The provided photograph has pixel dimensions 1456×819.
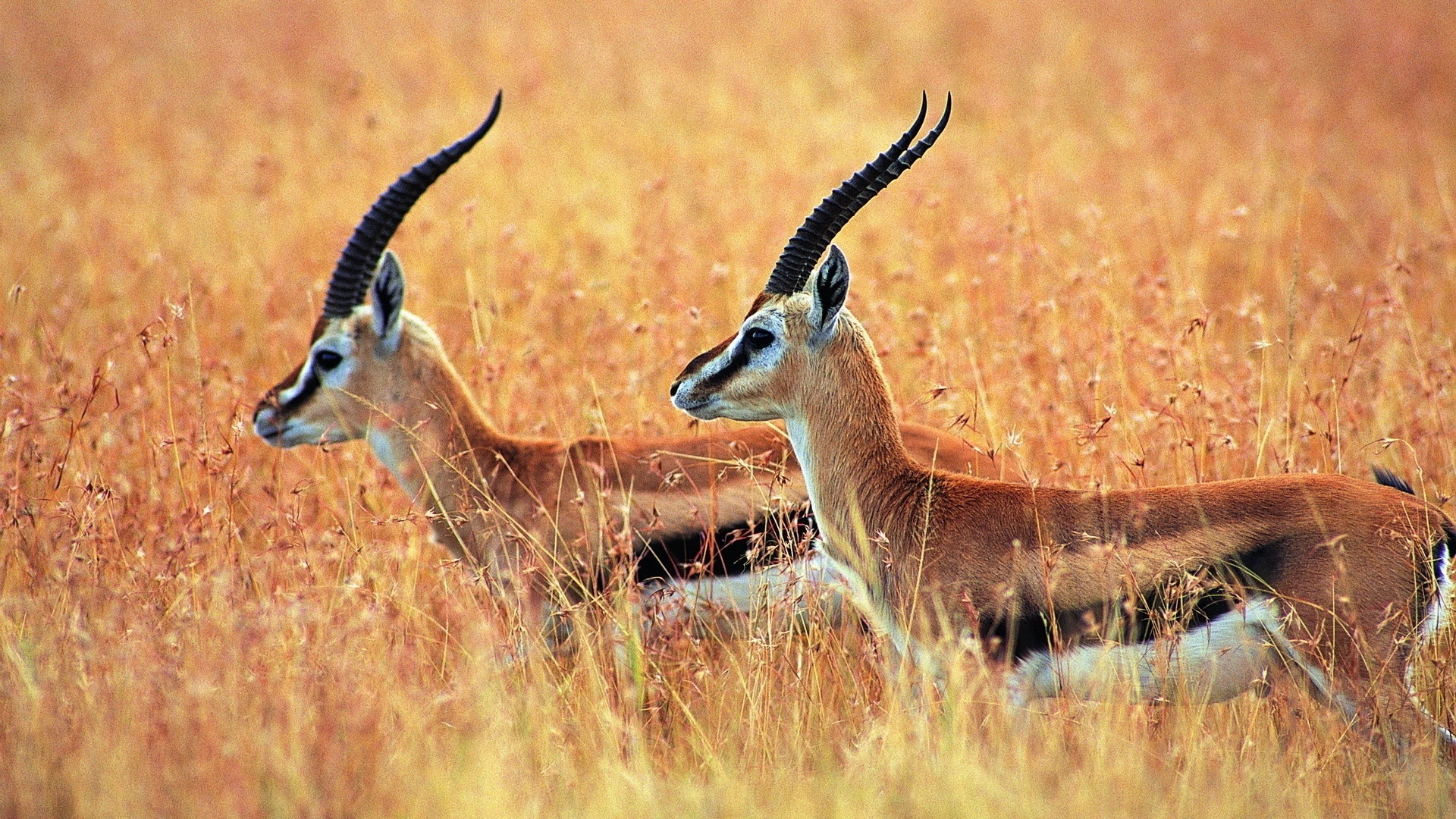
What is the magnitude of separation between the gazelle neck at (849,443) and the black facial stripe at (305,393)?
6.79 ft

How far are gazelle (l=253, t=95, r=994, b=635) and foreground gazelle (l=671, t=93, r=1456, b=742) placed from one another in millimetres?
298

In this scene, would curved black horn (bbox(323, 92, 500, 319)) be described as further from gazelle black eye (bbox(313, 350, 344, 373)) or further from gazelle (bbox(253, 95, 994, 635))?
gazelle black eye (bbox(313, 350, 344, 373))

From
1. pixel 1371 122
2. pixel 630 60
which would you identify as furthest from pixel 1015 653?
pixel 630 60

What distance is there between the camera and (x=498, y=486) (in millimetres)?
5391

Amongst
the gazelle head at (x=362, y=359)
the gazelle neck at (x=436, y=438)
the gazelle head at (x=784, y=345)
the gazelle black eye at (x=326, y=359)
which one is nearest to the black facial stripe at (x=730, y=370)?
the gazelle head at (x=784, y=345)

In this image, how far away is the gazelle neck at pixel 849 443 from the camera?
450 cm

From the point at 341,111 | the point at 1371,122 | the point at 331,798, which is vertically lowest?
the point at 331,798

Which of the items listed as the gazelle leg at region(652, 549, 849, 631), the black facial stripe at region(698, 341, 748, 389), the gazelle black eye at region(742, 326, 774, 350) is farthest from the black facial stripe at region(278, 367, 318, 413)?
the gazelle black eye at region(742, 326, 774, 350)

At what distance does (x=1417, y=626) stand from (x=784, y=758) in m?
1.81

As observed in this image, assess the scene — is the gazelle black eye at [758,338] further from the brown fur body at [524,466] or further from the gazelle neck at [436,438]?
the gazelle neck at [436,438]

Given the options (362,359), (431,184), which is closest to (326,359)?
(362,359)

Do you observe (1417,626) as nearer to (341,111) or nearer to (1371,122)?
(1371,122)

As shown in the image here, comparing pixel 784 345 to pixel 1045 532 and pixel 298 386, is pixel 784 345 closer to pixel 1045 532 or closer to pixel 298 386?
pixel 1045 532

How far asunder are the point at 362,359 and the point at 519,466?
81 cm
